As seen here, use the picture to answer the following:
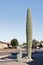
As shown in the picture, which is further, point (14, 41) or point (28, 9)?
point (14, 41)

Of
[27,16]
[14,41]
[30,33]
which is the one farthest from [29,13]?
[14,41]

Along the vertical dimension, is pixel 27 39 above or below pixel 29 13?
below

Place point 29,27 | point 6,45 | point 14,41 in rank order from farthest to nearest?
point 6,45 < point 14,41 < point 29,27

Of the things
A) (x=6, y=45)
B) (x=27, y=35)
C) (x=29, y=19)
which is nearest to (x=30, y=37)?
(x=27, y=35)

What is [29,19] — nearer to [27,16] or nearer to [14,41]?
[27,16]

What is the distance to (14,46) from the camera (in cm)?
8644

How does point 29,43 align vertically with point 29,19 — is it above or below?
below

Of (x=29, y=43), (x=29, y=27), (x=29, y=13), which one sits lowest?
(x=29, y=43)

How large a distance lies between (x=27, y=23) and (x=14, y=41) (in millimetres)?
55583

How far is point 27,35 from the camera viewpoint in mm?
28234

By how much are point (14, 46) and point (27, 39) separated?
58.4 meters

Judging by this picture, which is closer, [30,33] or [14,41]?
[30,33]

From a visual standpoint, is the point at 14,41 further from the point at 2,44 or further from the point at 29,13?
the point at 29,13

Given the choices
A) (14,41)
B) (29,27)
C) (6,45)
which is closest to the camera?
(29,27)
